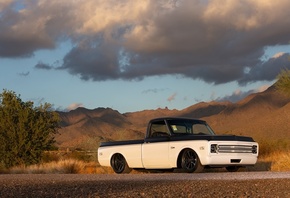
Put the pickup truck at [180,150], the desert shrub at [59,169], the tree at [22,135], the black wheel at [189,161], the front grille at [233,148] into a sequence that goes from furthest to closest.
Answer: the tree at [22,135]
the desert shrub at [59,169]
the black wheel at [189,161]
the pickup truck at [180,150]
the front grille at [233,148]

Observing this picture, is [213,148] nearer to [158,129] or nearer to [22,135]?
[158,129]

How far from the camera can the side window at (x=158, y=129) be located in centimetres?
2067

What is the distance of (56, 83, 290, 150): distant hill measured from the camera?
38.7 m

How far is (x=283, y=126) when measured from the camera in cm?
9162

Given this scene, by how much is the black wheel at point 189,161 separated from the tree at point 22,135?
65.5 feet

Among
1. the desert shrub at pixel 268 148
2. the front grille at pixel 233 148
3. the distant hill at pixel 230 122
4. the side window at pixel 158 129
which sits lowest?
the front grille at pixel 233 148

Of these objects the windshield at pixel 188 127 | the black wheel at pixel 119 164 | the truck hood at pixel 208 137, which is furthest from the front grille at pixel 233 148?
the black wheel at pixel 119 164

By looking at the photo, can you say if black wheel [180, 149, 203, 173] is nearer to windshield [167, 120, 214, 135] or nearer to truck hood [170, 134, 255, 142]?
truck hood [170, 134, 255, 142]

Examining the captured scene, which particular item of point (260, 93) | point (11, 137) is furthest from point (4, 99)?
point (260, 93)

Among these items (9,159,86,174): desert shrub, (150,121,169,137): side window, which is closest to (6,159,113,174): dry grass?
(9,159,86,174): desert shrub

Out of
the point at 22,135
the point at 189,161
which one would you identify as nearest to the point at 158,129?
the point at 189,161

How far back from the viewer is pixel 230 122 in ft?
397

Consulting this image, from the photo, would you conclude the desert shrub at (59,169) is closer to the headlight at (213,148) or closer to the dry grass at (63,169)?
the dry grass at (63,169)

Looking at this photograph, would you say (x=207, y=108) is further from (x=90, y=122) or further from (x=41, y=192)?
(x=41, y=192)
